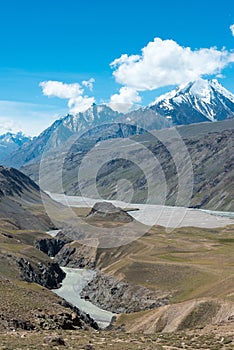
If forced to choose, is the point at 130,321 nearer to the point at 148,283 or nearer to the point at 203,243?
the point at 148,283

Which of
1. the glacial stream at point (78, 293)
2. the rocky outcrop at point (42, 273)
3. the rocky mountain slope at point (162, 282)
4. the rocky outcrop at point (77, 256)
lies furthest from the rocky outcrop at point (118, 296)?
the rocky outcrop at point (77, 256)

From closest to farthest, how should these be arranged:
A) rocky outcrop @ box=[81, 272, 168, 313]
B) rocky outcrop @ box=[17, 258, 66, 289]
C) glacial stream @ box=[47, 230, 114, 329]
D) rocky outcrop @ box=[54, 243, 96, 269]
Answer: glacial stream @ box=[47, 230, 114, 329], rocky outcrop @ box=[81, 272, 168, 313], rocky outcrop @ box=[17, 258, 66, 289], rocky outcrop @ box=[54, 243, 96, 269]

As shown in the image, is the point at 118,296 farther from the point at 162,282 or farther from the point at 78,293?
the point at 78,293

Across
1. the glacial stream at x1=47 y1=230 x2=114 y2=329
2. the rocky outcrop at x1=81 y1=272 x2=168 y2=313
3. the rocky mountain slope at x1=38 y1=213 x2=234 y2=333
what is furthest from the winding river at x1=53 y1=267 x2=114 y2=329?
the rocky mountain slope at x1=38 y1=213 x2=234 y2=333

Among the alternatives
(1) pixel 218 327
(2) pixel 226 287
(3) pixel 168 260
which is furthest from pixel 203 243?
(1) pixel 218 327

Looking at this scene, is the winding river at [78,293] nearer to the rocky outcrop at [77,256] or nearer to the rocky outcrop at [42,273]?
the rocky outcrop at [42,273]

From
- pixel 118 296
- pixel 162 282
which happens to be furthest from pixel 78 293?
pixel 162 282

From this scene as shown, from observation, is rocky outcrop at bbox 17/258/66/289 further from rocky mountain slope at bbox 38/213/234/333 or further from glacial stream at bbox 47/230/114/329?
rocky mountain slope at bbox 38/213/234/333
